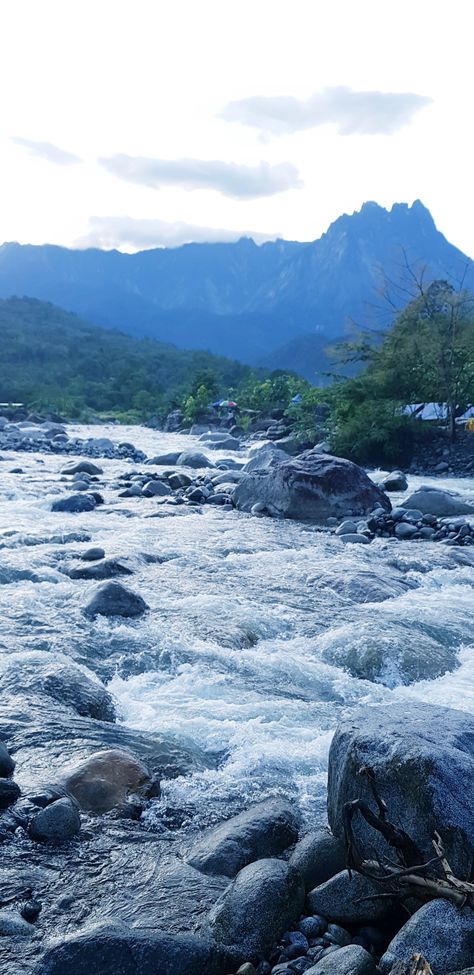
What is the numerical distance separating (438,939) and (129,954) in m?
1.12

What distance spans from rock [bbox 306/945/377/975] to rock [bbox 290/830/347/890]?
1.92 ft

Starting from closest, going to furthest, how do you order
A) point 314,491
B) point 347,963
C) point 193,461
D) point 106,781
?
point 347,963
point 106,781
point 314,491
point 193,461

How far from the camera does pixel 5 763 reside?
175 inches

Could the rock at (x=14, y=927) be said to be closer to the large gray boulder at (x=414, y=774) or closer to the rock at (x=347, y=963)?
the rock at (x=347, y=963)

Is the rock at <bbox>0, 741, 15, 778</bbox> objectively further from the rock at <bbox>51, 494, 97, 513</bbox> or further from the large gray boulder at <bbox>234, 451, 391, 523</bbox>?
the large gray boulder at <bbox>234, 451, 391, 523</bbox>

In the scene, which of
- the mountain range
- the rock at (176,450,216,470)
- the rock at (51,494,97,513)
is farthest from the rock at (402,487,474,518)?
the mountain range

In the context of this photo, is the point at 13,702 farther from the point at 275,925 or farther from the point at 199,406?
the point at 199,406

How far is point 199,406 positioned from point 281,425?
754cm

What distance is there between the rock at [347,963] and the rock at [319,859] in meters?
0.58

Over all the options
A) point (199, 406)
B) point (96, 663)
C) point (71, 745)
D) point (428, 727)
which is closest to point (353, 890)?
point (428, 727)

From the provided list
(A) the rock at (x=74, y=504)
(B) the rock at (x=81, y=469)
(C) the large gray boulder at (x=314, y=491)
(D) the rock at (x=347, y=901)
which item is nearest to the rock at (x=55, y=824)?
(D) the rock at (x=347, y=901)

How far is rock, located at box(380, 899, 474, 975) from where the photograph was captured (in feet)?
8.73

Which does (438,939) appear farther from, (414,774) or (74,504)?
(74,504)

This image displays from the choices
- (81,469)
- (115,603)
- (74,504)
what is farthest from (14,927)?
(81,469)
